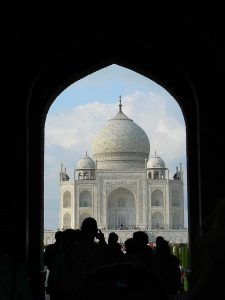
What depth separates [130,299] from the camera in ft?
4.39

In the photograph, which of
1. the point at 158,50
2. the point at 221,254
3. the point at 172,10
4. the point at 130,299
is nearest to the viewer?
the point at 221,254

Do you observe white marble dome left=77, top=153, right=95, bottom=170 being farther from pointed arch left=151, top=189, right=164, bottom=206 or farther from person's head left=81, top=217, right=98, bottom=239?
person's head left=81, top=217, right=98, bottom=239

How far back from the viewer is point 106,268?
1373mm

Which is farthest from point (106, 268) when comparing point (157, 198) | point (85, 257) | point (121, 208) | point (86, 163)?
point (86, 163)

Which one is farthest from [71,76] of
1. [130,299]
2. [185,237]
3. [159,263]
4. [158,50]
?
[185,237]

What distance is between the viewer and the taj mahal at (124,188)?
135 feet

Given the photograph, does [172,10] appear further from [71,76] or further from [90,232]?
[90,232]

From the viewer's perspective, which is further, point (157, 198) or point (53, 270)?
point (157, 198)

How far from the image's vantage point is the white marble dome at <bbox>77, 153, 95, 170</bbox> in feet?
141

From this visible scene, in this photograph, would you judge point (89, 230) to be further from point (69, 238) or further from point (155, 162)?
point (155, 162)

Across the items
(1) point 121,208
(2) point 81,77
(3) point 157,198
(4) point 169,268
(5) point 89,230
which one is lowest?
(4) point 169,268

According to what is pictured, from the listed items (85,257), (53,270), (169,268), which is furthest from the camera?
Result: (169,268)

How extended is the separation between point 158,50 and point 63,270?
438 centimetres

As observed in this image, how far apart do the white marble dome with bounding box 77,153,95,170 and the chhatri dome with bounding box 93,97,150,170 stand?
117 cm
